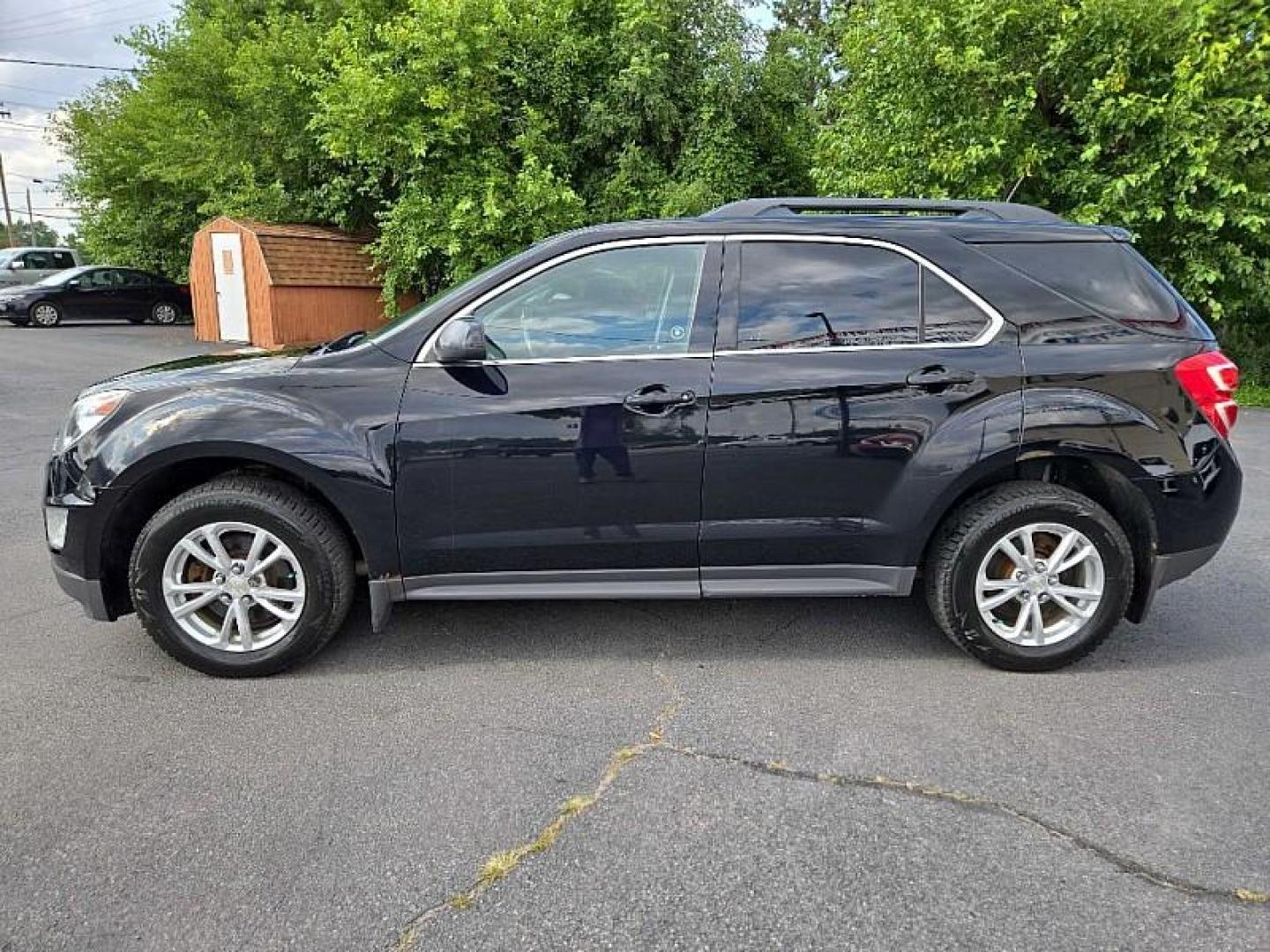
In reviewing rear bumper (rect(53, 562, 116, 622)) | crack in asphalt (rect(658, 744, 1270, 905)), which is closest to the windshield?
rear bumper (rect(53, 562, 116, 622))

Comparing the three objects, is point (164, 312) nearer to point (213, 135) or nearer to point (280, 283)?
point (213, 135)

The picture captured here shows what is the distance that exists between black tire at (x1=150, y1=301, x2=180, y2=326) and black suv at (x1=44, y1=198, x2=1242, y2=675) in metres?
22.5

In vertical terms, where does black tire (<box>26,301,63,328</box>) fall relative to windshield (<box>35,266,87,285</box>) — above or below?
below

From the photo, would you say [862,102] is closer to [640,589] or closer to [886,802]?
[640,589]

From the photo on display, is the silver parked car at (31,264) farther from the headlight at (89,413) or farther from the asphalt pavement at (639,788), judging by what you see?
the asphalt pavement at (639,788)

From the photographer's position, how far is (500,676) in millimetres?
3533

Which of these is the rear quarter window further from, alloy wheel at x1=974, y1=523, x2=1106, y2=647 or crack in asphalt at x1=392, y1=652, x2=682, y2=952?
crack in asphalt at x1=392, y1=652, x2=682, y2=952

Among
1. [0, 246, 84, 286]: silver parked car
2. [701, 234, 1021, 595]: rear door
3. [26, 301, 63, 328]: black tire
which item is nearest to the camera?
[701, 234, 1021, 595]: rear door

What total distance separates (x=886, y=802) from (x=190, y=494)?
2.72m

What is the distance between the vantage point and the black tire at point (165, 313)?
23.2 m

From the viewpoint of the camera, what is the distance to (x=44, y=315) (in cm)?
2145

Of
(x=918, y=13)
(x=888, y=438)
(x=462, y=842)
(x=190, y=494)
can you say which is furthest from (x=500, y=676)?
(x=918, y=13)

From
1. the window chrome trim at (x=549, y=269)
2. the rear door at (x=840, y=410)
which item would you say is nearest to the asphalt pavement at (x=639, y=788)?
the rear door at (x=840, y=410)

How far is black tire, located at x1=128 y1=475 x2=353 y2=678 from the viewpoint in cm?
336
